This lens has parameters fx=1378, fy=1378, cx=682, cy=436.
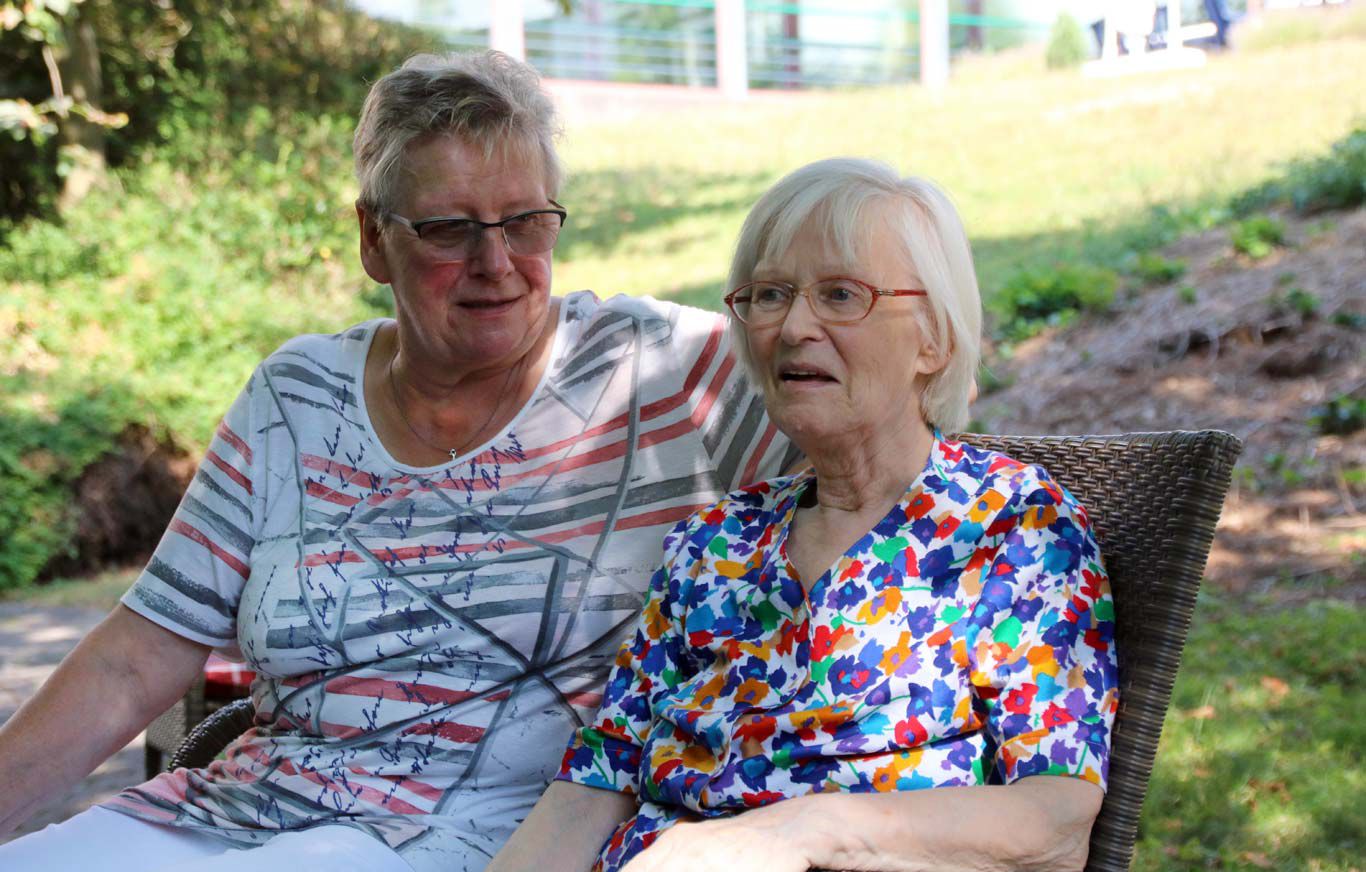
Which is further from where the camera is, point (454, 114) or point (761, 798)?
point (454, 114)

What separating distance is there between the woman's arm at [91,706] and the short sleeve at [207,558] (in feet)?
0.15

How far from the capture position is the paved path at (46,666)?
176 inches

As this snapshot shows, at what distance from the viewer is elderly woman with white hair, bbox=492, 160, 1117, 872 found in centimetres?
183

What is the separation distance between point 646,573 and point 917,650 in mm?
646

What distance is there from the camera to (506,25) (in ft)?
68.0

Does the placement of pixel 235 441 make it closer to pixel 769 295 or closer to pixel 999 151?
pixel 769 295

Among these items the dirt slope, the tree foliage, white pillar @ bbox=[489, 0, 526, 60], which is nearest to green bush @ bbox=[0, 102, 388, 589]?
the tree foliage

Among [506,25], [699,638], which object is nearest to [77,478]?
[699,638]

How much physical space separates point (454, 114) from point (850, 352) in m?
0.86

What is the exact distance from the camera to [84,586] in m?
7.71

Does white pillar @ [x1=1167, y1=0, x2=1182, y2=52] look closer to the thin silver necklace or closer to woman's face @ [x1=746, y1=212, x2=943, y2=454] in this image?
the thin silver necklace

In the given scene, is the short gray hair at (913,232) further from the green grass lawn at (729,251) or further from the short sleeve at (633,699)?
the green grass lawn at (729,251)

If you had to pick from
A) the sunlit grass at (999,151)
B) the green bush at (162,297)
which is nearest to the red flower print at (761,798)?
A: the green bush at (162,297)

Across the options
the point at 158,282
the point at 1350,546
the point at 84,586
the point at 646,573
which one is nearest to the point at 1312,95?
the point at 1350,546
